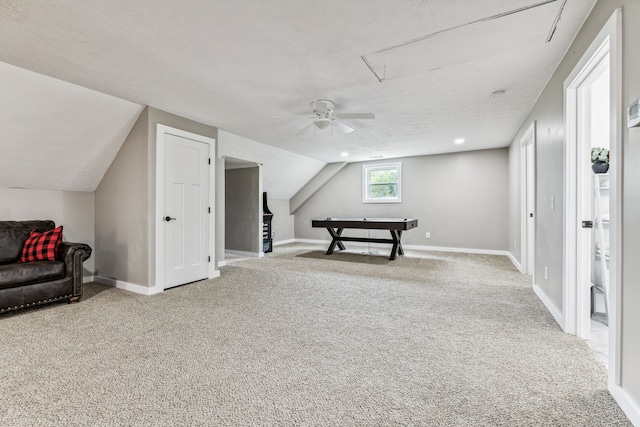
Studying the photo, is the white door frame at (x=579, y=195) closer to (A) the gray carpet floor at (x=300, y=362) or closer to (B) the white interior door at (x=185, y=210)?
(A) the gray carpet floor at (x=300, y=362)

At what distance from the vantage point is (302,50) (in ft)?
7.67

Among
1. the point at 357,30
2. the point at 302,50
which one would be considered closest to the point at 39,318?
the point at 302,50

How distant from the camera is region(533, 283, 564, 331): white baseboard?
8.47ft

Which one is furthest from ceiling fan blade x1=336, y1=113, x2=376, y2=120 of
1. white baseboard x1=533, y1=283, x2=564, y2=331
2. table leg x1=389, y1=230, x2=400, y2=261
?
table leg x1=389, y1=230, x2=400, y2=261

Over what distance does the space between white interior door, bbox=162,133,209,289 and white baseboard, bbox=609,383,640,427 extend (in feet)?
13.6

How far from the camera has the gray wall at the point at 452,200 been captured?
6.35 metres

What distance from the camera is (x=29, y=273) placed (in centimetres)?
290

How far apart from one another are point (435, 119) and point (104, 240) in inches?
194

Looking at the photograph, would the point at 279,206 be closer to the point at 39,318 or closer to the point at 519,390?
the point at 39,318

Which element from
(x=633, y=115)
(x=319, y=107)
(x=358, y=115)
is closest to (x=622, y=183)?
(x=633, y=115)

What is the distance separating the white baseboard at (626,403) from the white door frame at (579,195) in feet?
0.12

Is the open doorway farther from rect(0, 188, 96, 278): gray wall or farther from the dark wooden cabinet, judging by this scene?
rect(0, 188, 96, 278): gray wall

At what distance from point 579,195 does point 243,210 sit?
555 cm

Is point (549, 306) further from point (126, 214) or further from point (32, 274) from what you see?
point (32, 274)
